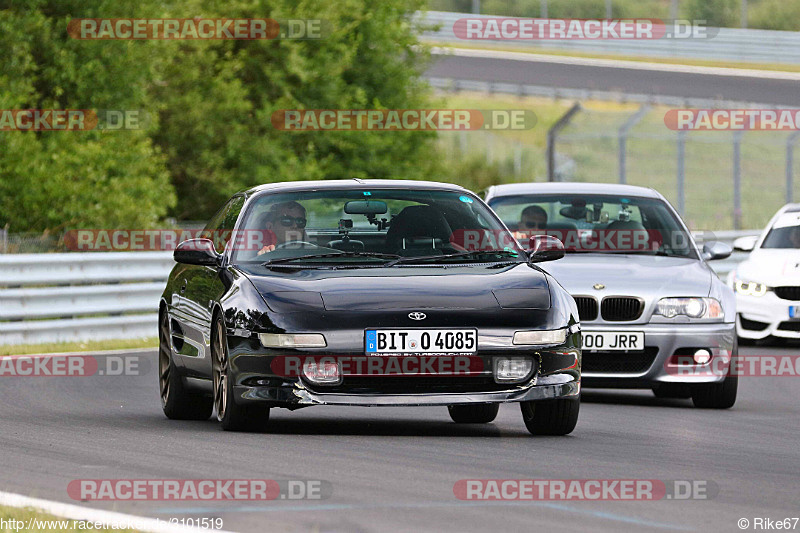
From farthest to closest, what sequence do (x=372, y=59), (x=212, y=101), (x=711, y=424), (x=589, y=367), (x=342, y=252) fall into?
1. (x=372, y=59)
2. (x=212, y=101)
3. (x=589, y=367)
4. (x=711, y=424)
5. (x=342, y=252)

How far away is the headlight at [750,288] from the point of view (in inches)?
717

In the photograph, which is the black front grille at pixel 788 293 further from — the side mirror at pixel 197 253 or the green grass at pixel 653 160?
the green grass at pixel 653 160

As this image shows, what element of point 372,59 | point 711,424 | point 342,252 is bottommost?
point 711,424

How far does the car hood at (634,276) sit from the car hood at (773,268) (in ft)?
16.3

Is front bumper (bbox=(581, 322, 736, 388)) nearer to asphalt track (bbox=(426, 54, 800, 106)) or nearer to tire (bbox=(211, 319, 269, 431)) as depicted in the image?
tire (bbox=(211, 319, 269, 431))

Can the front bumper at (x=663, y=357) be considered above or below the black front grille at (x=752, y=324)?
above

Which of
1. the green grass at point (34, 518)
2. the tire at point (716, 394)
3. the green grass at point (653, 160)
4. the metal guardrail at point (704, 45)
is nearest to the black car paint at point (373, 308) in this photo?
the green grass at point (34, 518)

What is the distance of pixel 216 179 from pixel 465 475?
27169mm

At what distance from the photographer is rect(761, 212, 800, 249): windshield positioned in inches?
749

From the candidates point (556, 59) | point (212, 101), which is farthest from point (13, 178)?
point (556, 59)

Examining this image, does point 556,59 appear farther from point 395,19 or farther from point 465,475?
point 465,475

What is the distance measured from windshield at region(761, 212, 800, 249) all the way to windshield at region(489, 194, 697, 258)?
5329mm

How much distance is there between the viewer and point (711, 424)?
11.3 metres

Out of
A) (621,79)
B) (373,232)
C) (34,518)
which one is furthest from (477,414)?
(621,79)
